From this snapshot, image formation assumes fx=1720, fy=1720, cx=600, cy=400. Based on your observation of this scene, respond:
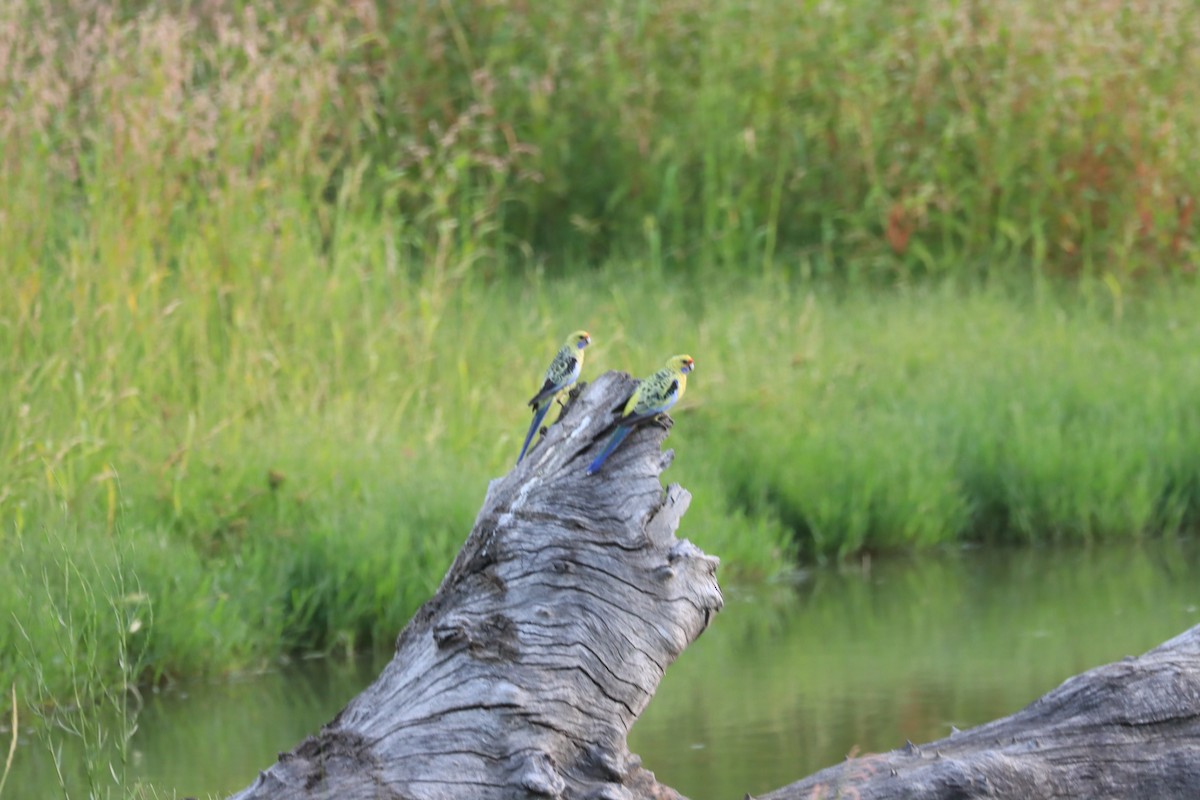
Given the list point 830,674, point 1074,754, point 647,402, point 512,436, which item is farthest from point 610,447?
point 512,436

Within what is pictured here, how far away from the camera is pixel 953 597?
6.68m

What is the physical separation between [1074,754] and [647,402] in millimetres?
1003

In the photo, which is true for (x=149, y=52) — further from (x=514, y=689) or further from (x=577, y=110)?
(x=514, y=689)

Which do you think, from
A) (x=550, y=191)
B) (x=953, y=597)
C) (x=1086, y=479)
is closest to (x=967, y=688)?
(x=953, y=597)

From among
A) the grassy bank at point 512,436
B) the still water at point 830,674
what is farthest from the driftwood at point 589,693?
the grassy bank at point 512,436

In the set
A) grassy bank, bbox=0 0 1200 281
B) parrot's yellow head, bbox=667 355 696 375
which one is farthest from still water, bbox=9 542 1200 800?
grassy bank, bbox=0 0 1200 281

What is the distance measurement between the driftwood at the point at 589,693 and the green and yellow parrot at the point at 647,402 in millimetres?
39

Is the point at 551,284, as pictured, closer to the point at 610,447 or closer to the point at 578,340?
the point at 578,340

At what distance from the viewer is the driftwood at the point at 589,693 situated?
9.54 ft

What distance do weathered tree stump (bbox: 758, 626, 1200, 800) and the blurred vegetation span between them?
1467mm

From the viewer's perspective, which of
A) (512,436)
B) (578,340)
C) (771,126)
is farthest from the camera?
(771,126)

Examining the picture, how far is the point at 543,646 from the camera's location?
3045 mm

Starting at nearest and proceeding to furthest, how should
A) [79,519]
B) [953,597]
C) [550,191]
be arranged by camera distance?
[79,519] → [953,597] → [550,191]

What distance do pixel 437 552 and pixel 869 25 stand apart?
18.0 feet
